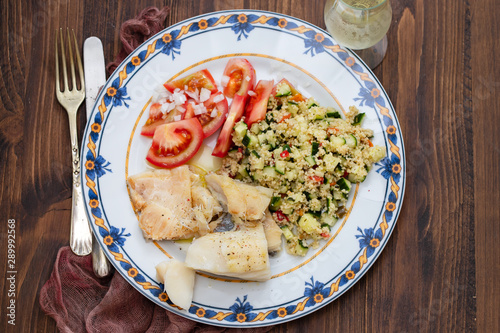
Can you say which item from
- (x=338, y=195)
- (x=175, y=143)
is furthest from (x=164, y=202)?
(x=338, y=195)

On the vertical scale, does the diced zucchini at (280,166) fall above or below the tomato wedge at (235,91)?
below

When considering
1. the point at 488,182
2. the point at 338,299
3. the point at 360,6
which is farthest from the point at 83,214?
the point at 488,182

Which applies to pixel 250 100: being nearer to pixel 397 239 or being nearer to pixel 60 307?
pixel 397 239

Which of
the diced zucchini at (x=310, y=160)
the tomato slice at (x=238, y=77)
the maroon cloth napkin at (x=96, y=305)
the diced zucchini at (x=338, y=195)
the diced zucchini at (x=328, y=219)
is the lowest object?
the maroon cloth napkin at (x=96, y=305)

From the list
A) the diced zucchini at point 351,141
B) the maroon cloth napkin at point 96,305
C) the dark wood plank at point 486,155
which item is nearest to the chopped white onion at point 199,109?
the diced zucchini at point 351,141

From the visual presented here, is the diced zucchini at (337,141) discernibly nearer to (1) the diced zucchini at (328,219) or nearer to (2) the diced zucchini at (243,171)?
(1) the diced zucchini at (328,219)

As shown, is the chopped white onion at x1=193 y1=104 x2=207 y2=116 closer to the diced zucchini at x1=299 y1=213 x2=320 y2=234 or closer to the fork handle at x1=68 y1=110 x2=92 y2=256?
the fork handle at x1=68 y1=110 x2=92 y2=256
